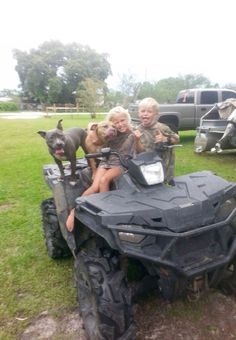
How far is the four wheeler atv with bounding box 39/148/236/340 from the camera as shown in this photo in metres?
2.02

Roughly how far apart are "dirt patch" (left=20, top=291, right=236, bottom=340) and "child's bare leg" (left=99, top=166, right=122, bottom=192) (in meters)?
0.98

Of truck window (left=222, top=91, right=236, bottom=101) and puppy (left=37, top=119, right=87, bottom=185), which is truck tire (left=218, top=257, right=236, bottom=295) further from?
truck window (left=222, top=91, right=236, bottom=101)

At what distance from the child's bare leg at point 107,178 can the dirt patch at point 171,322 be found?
0.98m

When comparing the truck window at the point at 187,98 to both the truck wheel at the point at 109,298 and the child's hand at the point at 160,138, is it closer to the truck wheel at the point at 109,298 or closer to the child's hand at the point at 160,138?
the child's hand at the point at 160,138

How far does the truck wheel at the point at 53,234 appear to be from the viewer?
11.4 ft

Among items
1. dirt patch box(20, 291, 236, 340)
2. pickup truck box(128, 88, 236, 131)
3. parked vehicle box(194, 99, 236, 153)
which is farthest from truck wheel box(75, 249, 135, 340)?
pickup truck box(128, 88, 236, 131)

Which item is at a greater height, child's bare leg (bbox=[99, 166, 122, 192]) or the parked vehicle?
child's bare leg (bbox=[99, 166, 122, 192])

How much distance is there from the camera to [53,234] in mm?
3502

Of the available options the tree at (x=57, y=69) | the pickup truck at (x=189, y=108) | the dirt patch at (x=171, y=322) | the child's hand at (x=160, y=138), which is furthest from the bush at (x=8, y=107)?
the dirt patch at (x=171, y=322)

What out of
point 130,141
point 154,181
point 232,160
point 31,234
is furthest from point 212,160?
point 154,181

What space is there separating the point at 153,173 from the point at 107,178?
0.52m

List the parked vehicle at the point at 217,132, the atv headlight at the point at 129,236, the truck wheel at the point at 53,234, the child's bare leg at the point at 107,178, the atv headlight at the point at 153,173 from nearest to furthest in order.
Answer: the atv headlight at the point at 129,236 → the atv headlight at the point at 153,173 → the child's bare leg at the point at 107,178 → the truck wheel at the point at 53,234 → the parked vehicle at the point at 217,132

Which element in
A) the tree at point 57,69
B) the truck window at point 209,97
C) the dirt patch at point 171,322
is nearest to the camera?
the dirt patch at point 171,322

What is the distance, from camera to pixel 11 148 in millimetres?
11609
